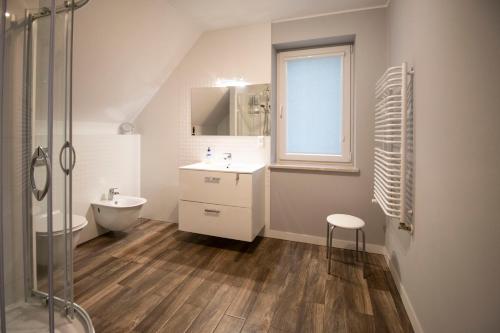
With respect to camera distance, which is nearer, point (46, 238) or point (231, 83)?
point (46, 238)

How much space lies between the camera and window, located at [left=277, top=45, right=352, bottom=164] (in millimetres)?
2742

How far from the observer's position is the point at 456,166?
1.12m

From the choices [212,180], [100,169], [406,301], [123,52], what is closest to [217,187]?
[212,180]

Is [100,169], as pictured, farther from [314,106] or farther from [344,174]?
[344,174]

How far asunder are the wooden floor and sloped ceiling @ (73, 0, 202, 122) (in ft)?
4.94

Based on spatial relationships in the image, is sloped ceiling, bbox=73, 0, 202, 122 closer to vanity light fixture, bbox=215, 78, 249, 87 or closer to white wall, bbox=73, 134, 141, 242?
white wall, bbox=73, 134, 141, 242

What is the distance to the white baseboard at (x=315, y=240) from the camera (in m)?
2.59

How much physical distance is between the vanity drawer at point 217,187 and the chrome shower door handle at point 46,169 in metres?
1.36

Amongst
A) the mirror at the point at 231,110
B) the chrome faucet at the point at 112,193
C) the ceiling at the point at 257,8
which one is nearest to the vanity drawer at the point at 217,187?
the mirror at the point at 231,110

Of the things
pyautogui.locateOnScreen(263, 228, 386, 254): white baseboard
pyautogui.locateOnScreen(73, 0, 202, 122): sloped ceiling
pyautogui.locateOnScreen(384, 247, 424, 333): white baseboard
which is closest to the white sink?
pyautogui.locateOnScreen(263, 228, 386, 254): white baseboard

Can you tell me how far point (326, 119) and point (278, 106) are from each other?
0.54 meters

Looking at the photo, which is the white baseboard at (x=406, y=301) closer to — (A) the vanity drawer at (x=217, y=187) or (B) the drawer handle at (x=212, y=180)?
(A) the vanity drawer at (x=217, y=187)

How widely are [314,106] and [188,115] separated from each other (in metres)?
1.49

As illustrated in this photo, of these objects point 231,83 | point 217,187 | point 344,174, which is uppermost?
point 231,83
